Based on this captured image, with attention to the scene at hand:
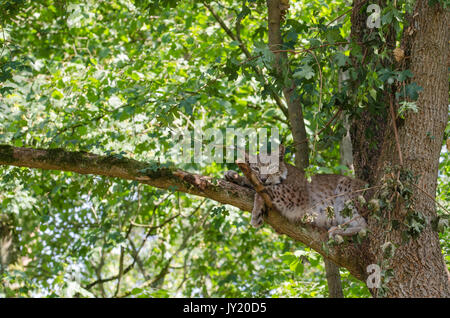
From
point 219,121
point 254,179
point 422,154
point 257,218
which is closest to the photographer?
point 422,154

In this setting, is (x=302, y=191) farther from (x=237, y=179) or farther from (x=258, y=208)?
(x=258, y=208)

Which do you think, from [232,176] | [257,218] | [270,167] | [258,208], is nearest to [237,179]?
[232,176]

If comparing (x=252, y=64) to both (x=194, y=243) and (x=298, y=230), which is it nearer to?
(x=298, y=230)

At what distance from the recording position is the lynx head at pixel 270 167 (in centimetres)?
523

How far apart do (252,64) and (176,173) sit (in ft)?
3.38

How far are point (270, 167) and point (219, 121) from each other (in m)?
2.37

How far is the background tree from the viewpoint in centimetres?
356

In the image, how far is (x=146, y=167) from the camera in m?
4.09

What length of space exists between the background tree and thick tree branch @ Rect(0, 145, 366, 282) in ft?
0.03

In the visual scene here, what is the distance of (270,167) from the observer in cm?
537

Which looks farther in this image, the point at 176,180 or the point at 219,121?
the point at 219,121

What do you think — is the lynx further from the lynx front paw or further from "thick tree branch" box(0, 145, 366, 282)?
"thick tree branch" box(0, 145, 366, 282)

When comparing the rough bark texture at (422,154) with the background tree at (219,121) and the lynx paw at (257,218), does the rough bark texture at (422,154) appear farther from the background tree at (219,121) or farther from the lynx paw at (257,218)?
the lynx paw at (257,218)
